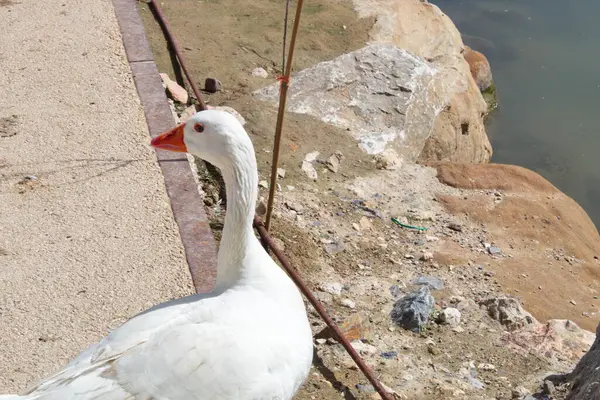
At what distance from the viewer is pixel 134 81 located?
635 centimetres

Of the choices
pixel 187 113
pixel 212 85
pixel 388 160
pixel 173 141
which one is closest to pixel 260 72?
pixel 212 85

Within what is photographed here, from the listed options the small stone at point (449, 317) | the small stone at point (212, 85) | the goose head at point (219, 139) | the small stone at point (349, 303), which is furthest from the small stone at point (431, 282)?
the small stone at point (212, 85)

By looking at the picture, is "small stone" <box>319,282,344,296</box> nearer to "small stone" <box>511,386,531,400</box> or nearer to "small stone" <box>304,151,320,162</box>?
"small stone" <box>511,386,531,400</box>

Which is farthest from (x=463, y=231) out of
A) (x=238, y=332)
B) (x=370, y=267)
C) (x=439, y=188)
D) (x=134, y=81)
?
(x=238, y=332)

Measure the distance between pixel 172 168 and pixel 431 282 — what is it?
1.89 meters

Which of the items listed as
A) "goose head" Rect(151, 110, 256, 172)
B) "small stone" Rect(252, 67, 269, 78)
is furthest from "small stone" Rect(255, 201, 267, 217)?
"goose head" Rect(151, 110, 256, 172)

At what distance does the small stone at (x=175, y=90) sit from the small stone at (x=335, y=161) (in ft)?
4.04

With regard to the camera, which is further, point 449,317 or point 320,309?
point 449,317

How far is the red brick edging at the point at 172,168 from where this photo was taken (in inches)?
188

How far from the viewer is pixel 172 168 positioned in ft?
18.0

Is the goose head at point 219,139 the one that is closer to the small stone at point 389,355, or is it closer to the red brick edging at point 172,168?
the red brick edging at point 172,168

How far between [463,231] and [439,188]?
1.83ft

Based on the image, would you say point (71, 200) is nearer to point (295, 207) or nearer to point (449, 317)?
point (295, 207)

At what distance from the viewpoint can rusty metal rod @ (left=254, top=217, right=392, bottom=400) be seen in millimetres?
4215
